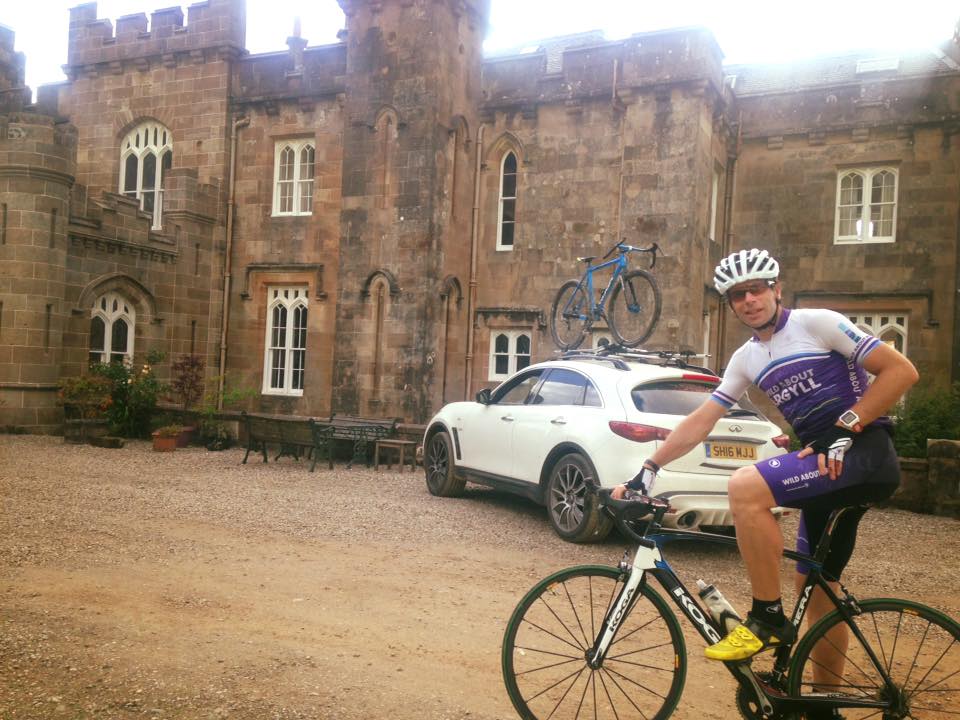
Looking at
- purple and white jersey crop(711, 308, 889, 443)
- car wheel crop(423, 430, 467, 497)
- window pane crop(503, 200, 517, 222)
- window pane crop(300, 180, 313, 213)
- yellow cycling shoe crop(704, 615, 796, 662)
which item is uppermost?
window pane crop(300, 180, 313, 213)

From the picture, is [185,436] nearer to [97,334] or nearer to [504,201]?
[97,334]

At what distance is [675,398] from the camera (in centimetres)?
758

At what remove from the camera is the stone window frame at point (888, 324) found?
17203mm

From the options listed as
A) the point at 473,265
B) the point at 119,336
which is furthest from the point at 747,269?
the point at 119,336

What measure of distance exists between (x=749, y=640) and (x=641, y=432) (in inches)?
159

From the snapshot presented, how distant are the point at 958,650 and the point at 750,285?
1.65 metres

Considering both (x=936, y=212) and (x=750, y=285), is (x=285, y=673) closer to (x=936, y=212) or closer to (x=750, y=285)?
(x=750, y=285)

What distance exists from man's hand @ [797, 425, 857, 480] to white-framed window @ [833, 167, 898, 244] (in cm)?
1621

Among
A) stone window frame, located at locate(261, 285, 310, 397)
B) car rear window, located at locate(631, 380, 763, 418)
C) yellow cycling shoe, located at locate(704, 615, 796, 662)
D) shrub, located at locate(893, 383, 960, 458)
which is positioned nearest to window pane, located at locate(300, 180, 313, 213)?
stone window frame, located at locate(261, 285, 310, 397)

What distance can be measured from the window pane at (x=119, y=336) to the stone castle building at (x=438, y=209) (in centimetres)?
6

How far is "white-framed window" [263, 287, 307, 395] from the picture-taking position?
790 inches

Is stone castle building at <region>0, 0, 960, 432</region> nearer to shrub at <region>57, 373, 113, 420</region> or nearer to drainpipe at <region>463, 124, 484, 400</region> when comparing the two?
drainpipe at <region>463, 124, 484, 400</region>

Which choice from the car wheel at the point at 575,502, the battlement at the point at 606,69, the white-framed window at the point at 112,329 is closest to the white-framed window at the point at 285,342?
the white-framed window at the point at 112,329

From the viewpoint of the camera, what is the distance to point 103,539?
7.14 metres
